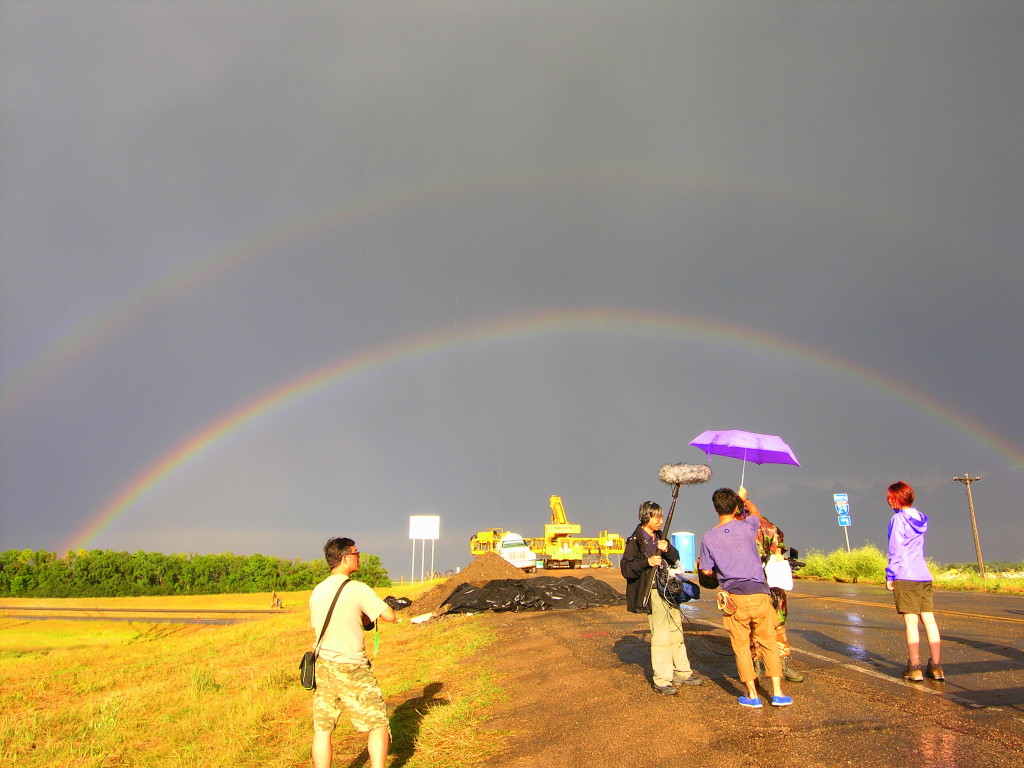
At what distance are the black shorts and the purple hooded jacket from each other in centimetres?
8

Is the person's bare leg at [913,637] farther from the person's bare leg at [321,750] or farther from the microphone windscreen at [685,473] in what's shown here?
the person's bare leg at [321,750]

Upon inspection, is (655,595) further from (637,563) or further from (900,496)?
(900,496)

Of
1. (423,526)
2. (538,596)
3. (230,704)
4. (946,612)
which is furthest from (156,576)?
(946,612)

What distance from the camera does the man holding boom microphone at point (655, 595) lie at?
24.6ft

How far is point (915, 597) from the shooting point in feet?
24.5

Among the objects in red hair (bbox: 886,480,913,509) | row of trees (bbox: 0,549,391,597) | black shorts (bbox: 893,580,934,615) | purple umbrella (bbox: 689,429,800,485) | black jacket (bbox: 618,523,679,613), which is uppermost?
purple umbrella (bbox: 689,429,800,485)

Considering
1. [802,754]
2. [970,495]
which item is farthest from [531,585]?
[970,495]

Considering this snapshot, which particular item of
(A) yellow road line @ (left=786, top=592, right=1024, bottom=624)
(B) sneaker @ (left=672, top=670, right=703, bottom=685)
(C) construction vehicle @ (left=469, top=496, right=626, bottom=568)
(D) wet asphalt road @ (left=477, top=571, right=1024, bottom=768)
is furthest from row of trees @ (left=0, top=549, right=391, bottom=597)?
(B) sneaker @ (left=672, top=670, right=703, bottom=685)

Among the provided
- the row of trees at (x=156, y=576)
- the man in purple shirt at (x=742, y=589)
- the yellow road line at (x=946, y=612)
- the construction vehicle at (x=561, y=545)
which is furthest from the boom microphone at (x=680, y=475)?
the row of trees at (x=156, y=576)

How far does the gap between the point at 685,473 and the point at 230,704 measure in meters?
7.91

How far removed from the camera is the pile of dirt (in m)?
22.0

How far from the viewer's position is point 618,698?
25.3ft

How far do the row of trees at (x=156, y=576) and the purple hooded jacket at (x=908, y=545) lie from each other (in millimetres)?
45074

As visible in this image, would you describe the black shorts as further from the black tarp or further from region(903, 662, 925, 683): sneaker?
the black tarp
